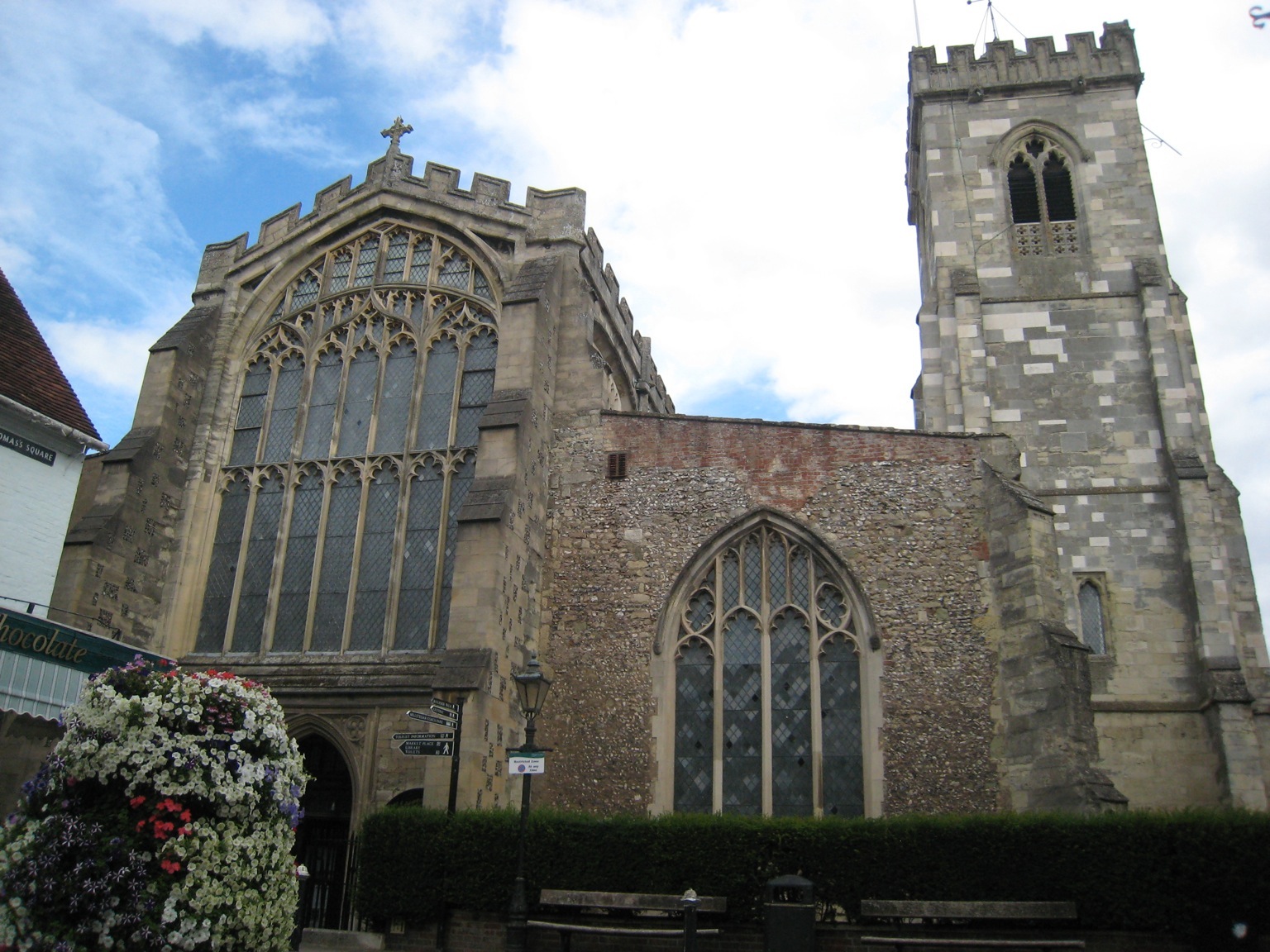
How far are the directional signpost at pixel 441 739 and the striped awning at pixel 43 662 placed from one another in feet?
13.4

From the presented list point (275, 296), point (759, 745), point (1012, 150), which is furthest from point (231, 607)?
point (1012, 150)

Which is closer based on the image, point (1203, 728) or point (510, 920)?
point (510, 920)

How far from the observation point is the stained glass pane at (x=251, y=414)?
64.1 feet

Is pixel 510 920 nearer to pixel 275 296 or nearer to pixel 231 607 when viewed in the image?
pixel 231 607

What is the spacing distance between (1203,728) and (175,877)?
52.7ft

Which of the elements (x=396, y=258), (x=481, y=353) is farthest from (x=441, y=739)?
(x=396, y=258)

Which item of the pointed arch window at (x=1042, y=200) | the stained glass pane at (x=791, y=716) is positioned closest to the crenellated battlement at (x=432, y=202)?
the stained glass pane at (x=791, y=716)

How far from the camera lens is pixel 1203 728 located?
17.6m

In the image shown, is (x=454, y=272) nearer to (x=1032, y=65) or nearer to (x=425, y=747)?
(x=425, y=747)

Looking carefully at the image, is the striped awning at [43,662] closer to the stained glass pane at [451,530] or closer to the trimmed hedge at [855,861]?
the trimmed hedge at [855,861]

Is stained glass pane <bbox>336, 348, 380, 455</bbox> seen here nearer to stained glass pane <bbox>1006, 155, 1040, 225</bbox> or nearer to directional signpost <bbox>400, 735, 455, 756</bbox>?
directional signpost <bbox>400, 735, 455, 756</bbox>

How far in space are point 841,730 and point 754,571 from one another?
2.72 metres

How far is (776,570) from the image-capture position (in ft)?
55.0

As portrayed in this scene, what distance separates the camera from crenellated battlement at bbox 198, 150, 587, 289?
19.6 metres
